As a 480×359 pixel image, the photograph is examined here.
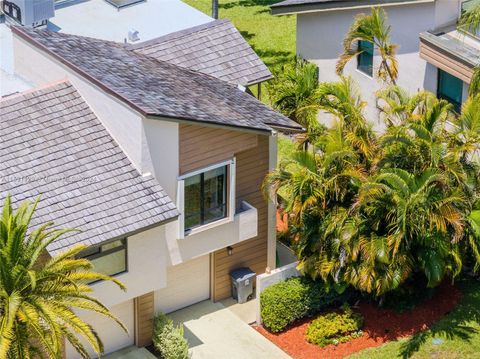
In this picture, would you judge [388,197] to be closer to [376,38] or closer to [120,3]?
[376,38]

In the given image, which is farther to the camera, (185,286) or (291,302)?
(185,286)

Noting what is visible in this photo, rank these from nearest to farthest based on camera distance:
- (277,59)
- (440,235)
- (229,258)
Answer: (440,235) < (229,258) < (277,59)

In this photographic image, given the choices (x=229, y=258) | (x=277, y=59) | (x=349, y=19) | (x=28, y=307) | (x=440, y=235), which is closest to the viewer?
(x=28, y=307)

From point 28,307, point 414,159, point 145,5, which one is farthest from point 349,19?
point 28,307

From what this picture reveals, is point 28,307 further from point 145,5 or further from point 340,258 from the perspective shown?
point 145,5

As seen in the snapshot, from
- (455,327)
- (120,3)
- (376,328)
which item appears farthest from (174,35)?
(455,327)

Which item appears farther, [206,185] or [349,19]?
[349,19]

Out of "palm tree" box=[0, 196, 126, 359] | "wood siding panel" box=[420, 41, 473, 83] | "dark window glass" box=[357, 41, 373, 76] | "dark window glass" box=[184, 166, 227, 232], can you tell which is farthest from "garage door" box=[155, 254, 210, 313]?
"dark window glass" box=[357, 41, 373, 76]

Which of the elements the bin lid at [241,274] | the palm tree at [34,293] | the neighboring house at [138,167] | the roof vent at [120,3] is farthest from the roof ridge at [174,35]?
the palm tree at [34,293]

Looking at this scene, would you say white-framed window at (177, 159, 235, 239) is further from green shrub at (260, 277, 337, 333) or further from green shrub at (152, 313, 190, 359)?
green shrub at (260, 277, 337, 333)
